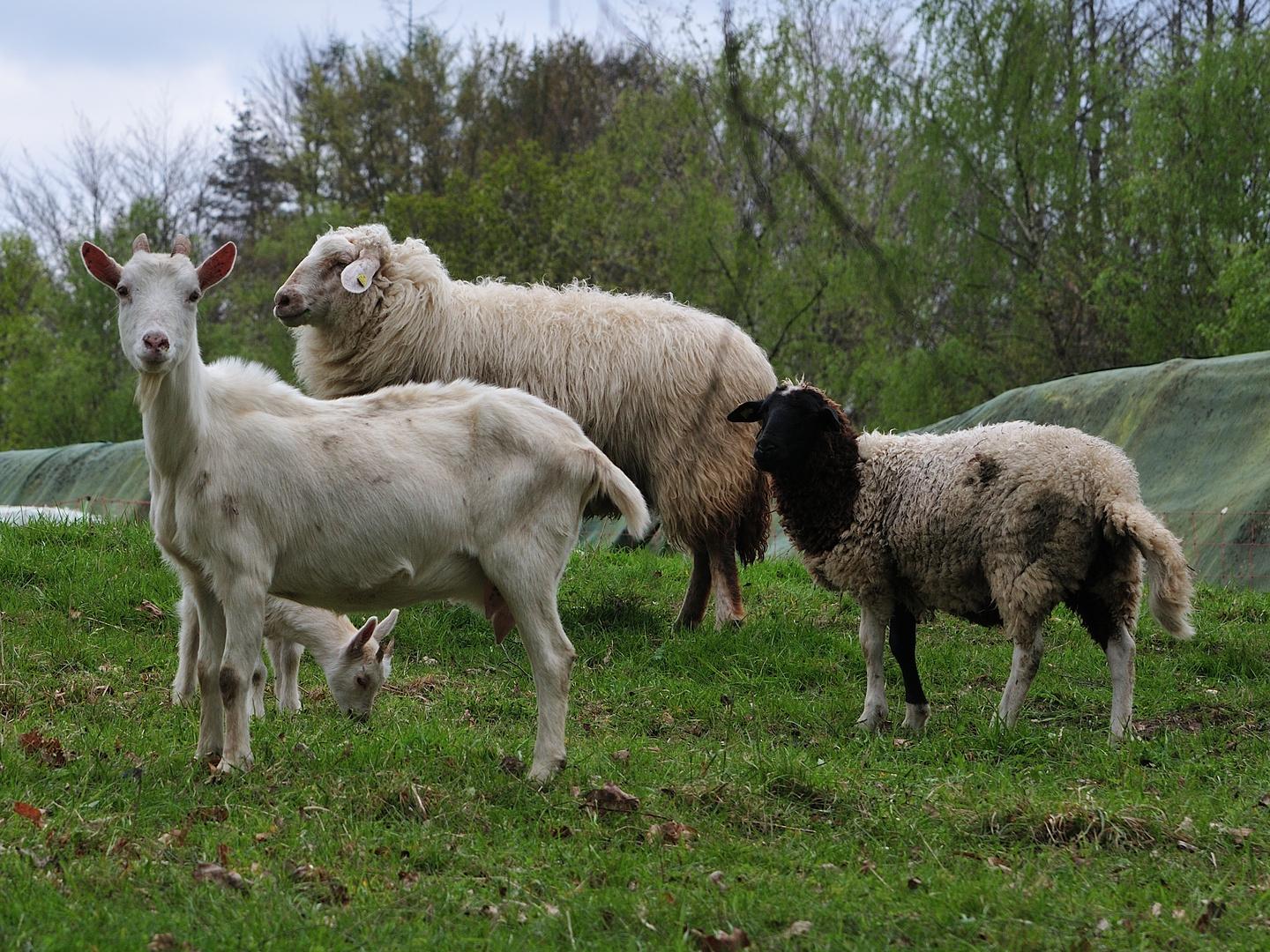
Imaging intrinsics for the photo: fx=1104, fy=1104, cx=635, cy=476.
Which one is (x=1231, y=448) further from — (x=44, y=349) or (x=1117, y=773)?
(x=44, y=349)

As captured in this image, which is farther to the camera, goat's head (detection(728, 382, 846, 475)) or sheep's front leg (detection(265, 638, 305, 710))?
goat's head (detection(728, 382, 846, 475))

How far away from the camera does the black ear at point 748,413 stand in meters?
6.43

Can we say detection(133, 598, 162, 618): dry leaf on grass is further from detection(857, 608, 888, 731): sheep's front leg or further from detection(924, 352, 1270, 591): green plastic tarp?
detection(924, 352, 1270, 591): green plastic tarp

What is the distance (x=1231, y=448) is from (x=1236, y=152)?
9.44m

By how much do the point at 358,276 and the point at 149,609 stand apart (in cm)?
249

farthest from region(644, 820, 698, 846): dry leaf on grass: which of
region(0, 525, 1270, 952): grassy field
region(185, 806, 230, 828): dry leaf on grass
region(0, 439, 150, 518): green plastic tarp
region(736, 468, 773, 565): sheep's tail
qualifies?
region(0, 439, 150, 518): green plastic tarp

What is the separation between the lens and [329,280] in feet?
24.3

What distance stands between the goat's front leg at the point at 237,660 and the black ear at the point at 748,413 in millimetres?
3106

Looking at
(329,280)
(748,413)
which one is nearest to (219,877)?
(748,413)

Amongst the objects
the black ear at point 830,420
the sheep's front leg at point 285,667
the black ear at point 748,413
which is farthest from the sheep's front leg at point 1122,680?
the sheep's front leg at point 285,667

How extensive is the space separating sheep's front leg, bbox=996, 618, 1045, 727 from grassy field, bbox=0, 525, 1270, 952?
0.20 m

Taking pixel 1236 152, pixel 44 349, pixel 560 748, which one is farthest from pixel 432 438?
pixel 44 349

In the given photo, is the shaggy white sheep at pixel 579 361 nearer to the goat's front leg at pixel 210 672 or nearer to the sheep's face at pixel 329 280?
the sheep's face at pixel 329 280

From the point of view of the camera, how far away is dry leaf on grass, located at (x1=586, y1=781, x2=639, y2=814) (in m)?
3.91
